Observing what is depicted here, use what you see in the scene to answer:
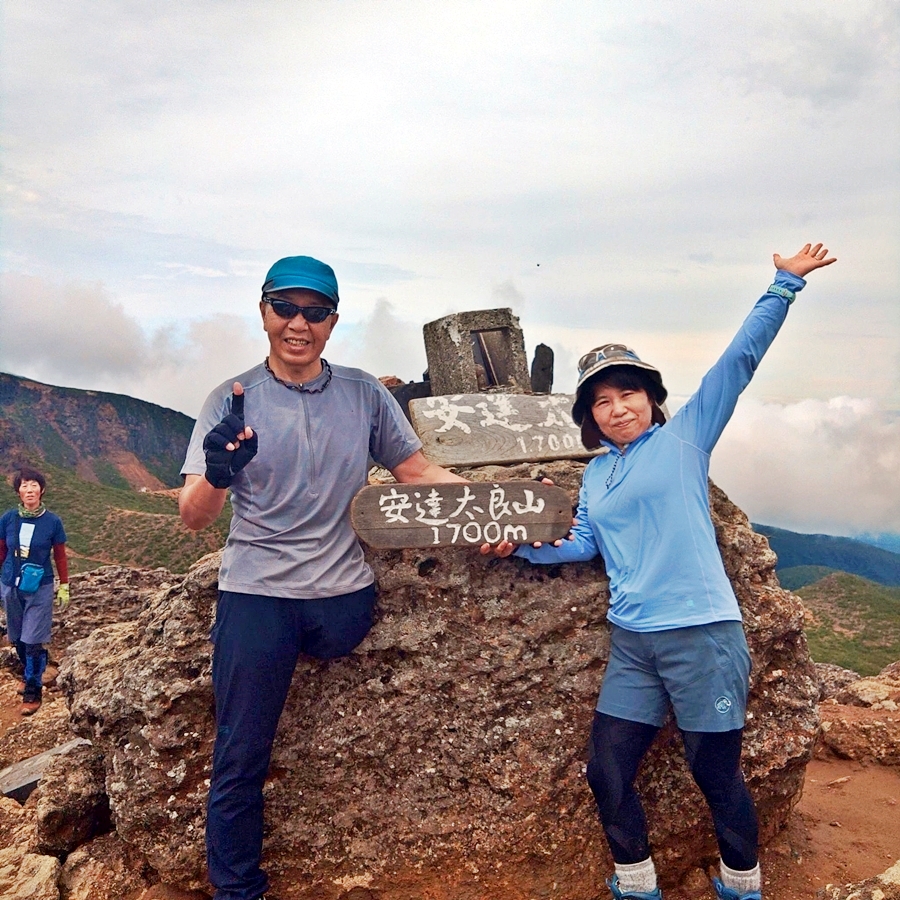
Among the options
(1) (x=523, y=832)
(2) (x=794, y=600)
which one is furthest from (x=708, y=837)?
(2) (x=794, y=600)

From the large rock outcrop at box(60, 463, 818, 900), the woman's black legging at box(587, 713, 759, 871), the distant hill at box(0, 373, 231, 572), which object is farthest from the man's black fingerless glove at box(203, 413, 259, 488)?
the distant hill at box(0, 373, 231, 572)

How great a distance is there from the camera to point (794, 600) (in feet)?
16.5

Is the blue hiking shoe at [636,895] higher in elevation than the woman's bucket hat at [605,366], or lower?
lower

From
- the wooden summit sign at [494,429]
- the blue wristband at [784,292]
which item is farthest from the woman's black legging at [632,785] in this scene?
the blue wristband at [784,292]

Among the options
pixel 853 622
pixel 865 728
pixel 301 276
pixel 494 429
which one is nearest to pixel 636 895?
pixel 494 429

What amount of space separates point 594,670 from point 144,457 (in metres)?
78.9

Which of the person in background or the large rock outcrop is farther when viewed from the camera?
the person in background

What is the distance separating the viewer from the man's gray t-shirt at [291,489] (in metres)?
3.98

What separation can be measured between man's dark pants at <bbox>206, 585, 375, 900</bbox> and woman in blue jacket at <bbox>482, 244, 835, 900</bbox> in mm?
1737

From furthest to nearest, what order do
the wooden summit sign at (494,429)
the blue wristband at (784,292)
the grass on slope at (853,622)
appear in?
1. the grass on slope at (853,622)
2. the wooden summit sign at (494,429)
3. the blue wristband at (784,292)

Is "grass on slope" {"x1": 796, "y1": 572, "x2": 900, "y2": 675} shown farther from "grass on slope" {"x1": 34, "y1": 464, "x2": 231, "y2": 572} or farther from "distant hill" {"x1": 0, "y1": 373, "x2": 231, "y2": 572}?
"distant hill" {"x1": 0, "y1": 373, "x2": 231, "y2": 572}

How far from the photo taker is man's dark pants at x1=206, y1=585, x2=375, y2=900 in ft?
13.0

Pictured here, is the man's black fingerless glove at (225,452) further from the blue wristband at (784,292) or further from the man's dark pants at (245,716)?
the blue wristband at (784,292)

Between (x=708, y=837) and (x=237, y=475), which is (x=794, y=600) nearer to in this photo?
(x=708, y=837)
